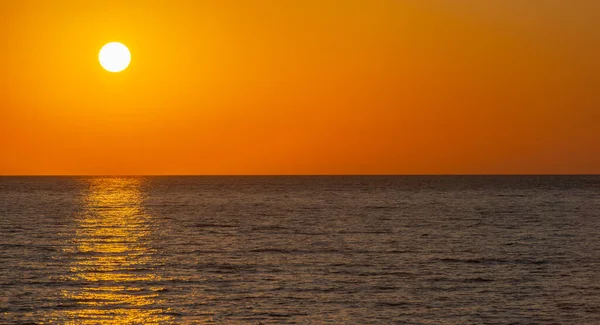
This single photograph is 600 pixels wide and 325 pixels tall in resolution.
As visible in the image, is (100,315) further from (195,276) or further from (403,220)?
(403,220)

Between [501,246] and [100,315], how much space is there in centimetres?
4026

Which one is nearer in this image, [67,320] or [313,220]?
[67,320]

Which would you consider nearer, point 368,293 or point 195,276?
point 368,293

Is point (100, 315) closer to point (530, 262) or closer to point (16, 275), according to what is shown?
point (16, 275)

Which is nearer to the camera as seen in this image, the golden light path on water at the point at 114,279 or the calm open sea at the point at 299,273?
the golden light path on water at the point at 114,279

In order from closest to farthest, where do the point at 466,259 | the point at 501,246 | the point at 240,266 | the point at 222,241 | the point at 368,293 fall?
the point at 368,293 < the point at 240,266 < the point at 466,259 < the point at 501,246 < the point at 222,241

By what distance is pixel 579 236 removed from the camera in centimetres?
8025

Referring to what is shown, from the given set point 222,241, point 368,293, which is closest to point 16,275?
point 368,293

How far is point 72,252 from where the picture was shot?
65.2m

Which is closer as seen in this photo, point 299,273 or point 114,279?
point 114,279

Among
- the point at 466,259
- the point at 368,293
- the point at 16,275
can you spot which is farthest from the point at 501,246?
the point at 16,275

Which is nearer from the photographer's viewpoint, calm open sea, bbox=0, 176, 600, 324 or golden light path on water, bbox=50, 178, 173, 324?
golden light path on water, bbox=50, 178, 173, 324

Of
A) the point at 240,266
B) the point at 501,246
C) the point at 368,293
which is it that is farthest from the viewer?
the point at 501,246

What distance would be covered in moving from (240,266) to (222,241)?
1970cm
